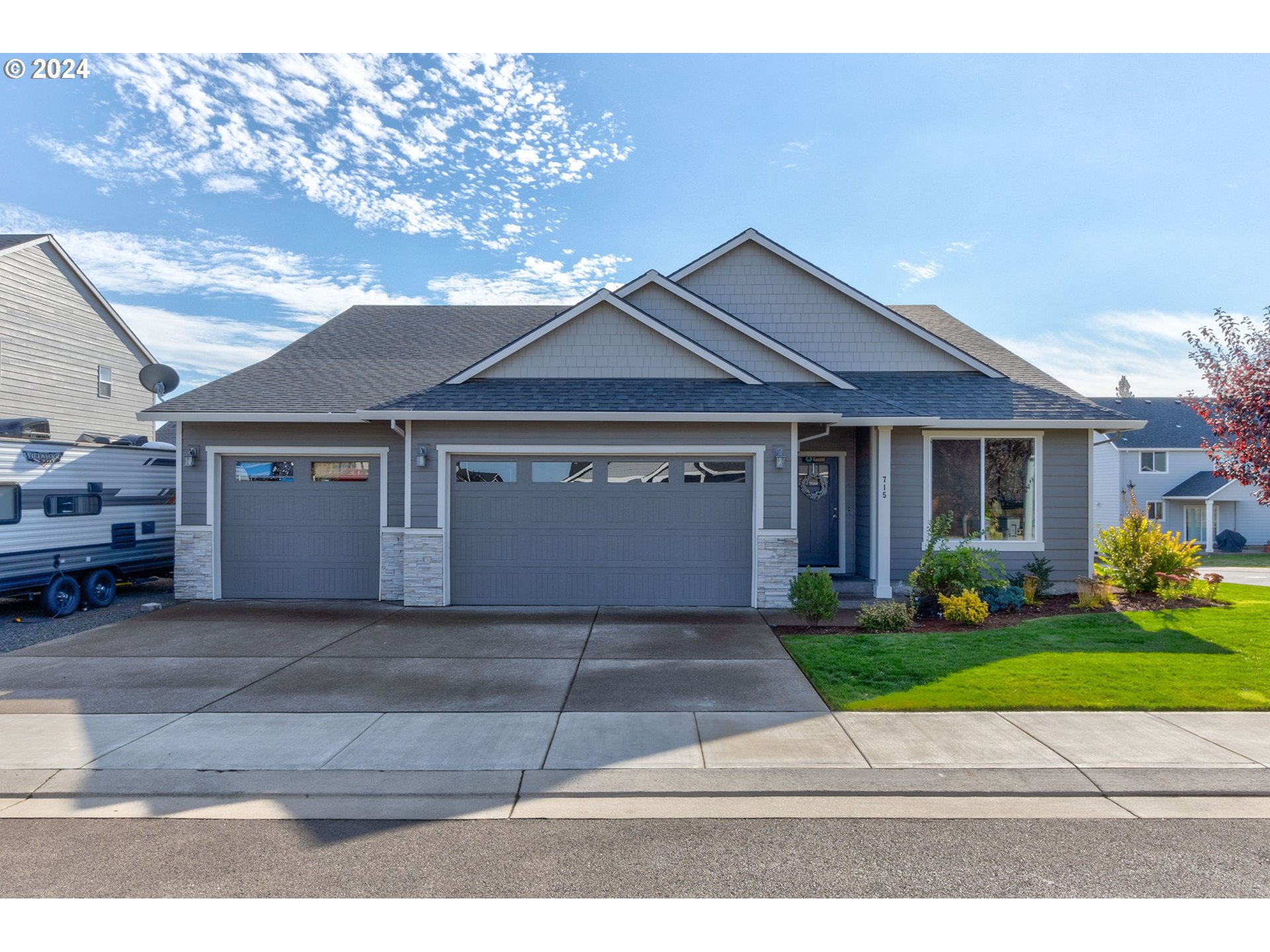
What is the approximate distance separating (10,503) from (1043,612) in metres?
16.4

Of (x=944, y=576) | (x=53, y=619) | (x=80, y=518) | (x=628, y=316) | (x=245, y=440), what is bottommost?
(x=53, y=619)

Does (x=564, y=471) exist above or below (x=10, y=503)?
above

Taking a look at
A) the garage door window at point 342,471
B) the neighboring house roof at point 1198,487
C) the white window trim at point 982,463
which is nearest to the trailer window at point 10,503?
the garage door window at point 342,471

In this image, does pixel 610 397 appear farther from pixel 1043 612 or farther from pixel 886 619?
pixel 1043 612

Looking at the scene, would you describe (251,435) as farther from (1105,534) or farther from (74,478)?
(1105,534)

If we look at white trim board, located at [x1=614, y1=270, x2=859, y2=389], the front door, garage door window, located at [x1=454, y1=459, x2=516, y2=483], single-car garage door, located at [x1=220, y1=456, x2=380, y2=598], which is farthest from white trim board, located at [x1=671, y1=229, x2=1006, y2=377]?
single-car garage door, located at [x1=220, y1=456, x2=380, y2=598]

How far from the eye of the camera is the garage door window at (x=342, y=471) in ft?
41.3

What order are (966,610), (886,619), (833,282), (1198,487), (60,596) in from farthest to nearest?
(1198,487), (833,282), (60,596), (966,610), (886,619)

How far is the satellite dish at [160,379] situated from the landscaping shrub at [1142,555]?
21.1m

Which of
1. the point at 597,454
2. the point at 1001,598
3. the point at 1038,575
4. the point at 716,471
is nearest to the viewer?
the point at 1001,598

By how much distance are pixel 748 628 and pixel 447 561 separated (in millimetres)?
5089

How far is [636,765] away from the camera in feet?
17.8

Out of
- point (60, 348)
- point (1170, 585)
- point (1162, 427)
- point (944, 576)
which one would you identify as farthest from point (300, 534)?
point (1162, 427)

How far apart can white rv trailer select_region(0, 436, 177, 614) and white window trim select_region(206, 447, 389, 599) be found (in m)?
1.89
